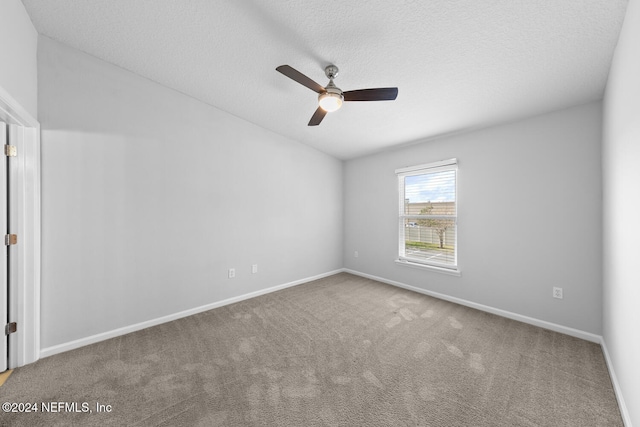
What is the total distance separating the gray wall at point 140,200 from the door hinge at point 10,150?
17 centimetres

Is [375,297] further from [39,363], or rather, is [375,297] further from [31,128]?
[31,128]

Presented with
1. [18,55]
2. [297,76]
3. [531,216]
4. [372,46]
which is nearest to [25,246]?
[18,55]

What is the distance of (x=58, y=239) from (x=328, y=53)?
2.90 metres

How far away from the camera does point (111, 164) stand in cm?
231

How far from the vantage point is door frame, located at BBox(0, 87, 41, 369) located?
1.84 meters

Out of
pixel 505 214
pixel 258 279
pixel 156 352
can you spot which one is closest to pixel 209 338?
pixel 156 352

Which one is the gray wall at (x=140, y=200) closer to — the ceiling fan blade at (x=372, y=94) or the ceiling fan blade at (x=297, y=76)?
the ceiling fan blade at (x=297, y=76)

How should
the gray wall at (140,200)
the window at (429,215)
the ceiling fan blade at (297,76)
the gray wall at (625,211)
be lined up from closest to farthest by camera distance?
the gray wall at (625,211), the ceiling fan blade at (297,76), the gray wall at (140,200), the window at (429,215)

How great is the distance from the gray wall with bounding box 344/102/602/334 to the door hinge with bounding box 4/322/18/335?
14.8 feet

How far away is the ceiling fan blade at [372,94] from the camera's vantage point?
6.40ft

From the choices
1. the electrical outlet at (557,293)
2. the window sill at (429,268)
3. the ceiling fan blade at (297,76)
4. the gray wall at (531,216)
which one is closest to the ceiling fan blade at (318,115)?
the ceiling fan blade at (297,76)

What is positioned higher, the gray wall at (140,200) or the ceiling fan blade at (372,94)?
the ceiling fan blade at (372,94)

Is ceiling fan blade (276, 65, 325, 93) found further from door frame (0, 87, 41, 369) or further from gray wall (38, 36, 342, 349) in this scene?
door frame (0, 87, 41, 369)

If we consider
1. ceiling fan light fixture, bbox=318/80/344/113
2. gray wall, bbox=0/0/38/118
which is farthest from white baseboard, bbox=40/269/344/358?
ceiling fan light fixture, bbox=318/80/344/113
